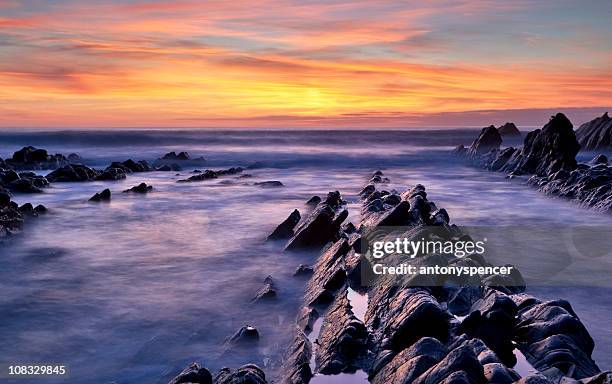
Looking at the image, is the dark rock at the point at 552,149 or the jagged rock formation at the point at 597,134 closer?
the dark rock at the point at 552,149

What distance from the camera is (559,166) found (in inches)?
1246

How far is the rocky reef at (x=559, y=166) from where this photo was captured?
23.6 m

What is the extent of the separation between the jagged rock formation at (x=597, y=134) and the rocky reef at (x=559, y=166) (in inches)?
619

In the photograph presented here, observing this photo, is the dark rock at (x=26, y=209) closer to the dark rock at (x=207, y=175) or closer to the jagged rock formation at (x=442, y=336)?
the dark rock at (x=207, y=175)

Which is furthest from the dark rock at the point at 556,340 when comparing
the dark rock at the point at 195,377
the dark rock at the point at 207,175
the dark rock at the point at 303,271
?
the dark rock at the point at 207,175

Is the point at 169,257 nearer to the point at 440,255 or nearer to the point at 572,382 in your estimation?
the point at 440,255

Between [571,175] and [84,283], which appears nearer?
[84,283]

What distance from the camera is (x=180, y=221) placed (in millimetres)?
21875

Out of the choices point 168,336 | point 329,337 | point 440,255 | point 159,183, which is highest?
point 440,255

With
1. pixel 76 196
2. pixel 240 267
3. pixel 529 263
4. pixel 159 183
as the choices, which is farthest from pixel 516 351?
pixel 159 183

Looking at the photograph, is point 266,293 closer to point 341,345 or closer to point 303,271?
point 303,271

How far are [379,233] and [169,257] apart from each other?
660cm

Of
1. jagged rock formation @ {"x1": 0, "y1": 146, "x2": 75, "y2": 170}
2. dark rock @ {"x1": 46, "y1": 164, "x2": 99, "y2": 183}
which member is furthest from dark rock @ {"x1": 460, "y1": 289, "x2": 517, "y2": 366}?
jagged rock formation @ {"x1": 0, "y1": 146, "x2": 75, "y2": 170}

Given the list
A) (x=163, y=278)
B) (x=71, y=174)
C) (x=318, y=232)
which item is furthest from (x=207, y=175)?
(x=163, y=278)
